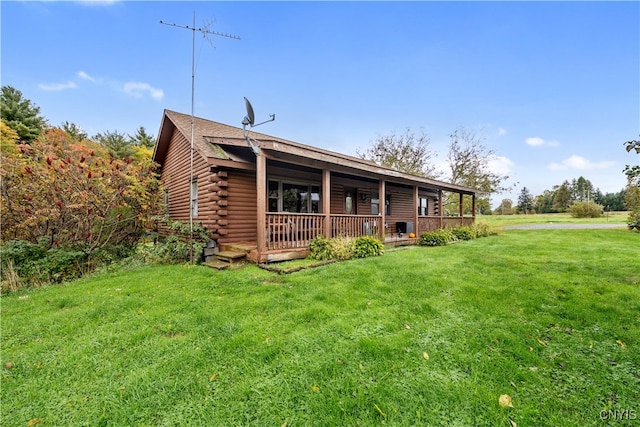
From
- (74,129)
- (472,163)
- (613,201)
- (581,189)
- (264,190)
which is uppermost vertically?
(74,129)

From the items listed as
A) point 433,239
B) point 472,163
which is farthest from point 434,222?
point 472,163

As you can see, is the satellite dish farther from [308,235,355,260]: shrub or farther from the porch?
[308,235,355,260]: shrub

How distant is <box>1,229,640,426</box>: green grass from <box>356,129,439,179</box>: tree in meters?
21.8

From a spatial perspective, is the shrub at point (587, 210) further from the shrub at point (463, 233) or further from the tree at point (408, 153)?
the shrub at point (463, 233)

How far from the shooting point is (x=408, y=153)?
83.6 ft

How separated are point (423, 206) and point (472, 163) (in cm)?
1305

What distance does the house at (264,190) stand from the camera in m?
7.11

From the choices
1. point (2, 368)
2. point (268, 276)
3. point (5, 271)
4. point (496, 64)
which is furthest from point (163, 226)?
point (496, 64)

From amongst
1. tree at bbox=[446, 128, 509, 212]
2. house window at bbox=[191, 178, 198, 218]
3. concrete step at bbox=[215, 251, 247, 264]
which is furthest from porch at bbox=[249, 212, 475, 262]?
tree at bbox=[446, 128, 509, 212]

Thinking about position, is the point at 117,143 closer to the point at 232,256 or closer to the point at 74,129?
the point at 74,129

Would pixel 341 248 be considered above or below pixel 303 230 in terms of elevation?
below

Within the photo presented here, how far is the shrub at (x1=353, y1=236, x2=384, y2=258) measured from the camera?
757cm

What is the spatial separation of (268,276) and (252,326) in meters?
2.32

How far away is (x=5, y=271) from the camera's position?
584cm
